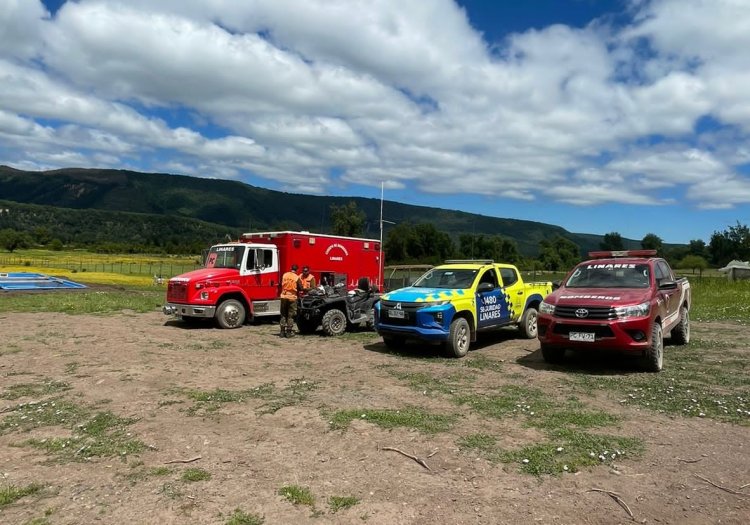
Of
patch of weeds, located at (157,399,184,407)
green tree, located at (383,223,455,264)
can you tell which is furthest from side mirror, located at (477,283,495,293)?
green tree, located at (383,223,455,264)

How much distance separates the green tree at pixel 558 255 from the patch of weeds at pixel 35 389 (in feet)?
261

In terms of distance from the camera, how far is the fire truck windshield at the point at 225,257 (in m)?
15.3

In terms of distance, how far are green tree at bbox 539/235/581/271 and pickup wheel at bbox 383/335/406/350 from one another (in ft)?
244

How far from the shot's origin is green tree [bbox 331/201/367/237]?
75250mm

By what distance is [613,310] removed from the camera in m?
8.55

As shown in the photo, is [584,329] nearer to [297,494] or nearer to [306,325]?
[297,494]

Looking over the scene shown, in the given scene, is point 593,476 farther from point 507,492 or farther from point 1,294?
point 1,294

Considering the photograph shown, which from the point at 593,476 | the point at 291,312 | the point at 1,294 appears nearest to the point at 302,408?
the point at 593,476

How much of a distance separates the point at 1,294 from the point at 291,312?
17.9 m

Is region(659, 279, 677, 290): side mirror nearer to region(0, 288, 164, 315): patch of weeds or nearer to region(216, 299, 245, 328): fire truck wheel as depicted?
region(216, 299, 245, 328): fire truck wheel

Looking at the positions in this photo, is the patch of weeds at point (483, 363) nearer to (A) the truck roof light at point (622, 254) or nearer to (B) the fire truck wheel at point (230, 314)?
(A) the truck roof light at point (622, 254)

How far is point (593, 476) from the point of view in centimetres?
453

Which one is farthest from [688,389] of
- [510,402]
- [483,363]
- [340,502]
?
A: [340,502]

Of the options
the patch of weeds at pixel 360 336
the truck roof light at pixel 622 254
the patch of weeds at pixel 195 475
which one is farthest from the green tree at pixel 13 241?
the patch of weeds at pixel 195 475
